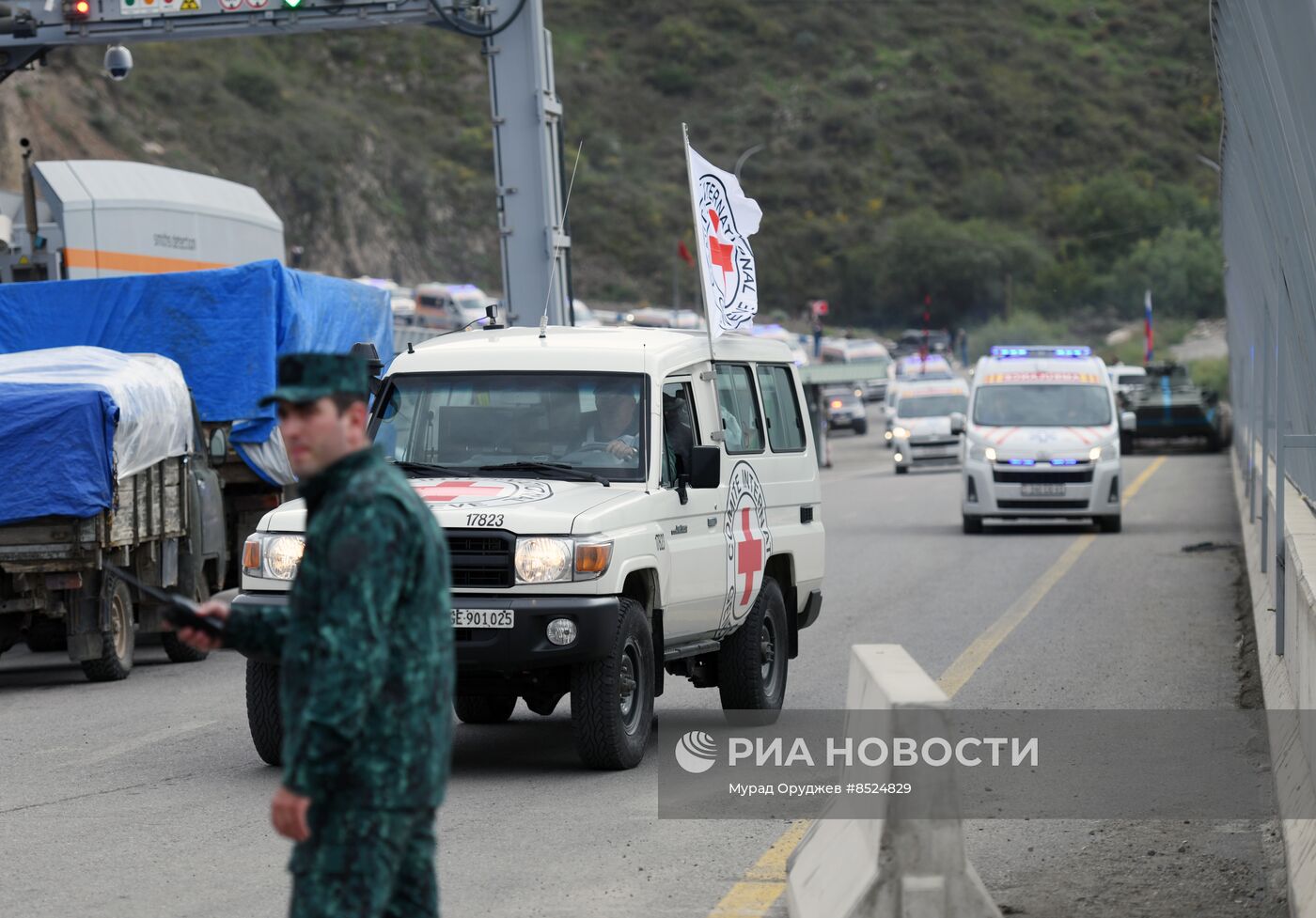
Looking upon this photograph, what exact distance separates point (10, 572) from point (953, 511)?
60.6 feet

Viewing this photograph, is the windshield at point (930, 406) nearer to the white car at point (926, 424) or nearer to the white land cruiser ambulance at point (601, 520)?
the white car at point (926, 424)

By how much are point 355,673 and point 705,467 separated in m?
5.71

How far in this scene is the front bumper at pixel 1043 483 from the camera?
79.5 feet

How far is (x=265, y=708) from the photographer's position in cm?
929

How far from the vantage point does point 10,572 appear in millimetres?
13148

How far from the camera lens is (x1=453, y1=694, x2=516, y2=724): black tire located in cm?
1088

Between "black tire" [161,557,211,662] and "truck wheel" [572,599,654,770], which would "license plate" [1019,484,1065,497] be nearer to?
"black tire" [161,557,211,662]

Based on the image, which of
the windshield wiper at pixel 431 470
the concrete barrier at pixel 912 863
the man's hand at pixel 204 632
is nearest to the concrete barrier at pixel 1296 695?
the concrete barrier at pixel 912 863

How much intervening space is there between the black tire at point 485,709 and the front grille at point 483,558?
2106mm

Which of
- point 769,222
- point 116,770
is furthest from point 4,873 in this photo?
point 769,222

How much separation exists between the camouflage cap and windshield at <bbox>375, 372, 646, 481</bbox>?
5545 millimetres

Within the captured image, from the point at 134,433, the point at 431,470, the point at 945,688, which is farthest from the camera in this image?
the point at 134,433

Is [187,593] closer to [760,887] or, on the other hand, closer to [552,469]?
[552,469]

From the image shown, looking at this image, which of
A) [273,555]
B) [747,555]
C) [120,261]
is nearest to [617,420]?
[747,555]
